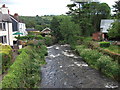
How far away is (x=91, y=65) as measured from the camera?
21.3 metres

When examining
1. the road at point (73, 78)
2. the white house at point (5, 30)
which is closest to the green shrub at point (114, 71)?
the road at point (73, 78)

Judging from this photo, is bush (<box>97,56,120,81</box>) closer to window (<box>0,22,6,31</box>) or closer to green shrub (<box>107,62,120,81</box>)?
green shrub (<box>107,62,120,81</box>)

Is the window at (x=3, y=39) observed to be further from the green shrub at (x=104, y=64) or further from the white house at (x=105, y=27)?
the white house at (x=105, y=27)

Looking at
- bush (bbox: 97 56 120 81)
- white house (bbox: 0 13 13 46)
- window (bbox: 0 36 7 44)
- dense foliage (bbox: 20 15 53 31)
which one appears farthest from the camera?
dense foliage (bbox: 20 15 53 31)

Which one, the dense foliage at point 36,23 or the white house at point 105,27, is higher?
the dense foliage at point 36,23

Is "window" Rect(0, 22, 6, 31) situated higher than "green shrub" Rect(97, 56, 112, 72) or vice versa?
"window" Rect(0, 22, 6, 31)

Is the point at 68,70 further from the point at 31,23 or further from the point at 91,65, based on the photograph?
the point at 31,23

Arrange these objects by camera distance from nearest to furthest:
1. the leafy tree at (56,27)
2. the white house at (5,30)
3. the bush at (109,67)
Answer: the bush at (109,67) → the white house at (5,30) → the leafy tree at (56,27)

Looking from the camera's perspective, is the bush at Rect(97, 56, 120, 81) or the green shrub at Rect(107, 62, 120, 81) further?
the bush at Rect(97, 56, 120, 81)

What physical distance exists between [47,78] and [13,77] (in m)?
6.81

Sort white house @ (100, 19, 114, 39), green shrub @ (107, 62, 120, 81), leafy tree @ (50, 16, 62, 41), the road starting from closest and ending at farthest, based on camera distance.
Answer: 1. the road
2. green shrub @ (107, 62, 120, 81)
3. white house @ (100, 19, 114, 39)
4. leafy tree @ (50, 16, 62, 41)

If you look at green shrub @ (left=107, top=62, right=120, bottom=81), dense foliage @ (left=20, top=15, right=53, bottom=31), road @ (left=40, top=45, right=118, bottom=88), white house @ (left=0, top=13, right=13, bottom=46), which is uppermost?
dense foliage @ (left=20, top=15, right=53, bottom=31)

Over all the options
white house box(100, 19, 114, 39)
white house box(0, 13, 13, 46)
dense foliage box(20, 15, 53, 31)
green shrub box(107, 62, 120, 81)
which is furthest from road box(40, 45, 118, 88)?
dense foliage box(20, 15, 53, 31)

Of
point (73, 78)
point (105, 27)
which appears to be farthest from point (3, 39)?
point (105, 27)
